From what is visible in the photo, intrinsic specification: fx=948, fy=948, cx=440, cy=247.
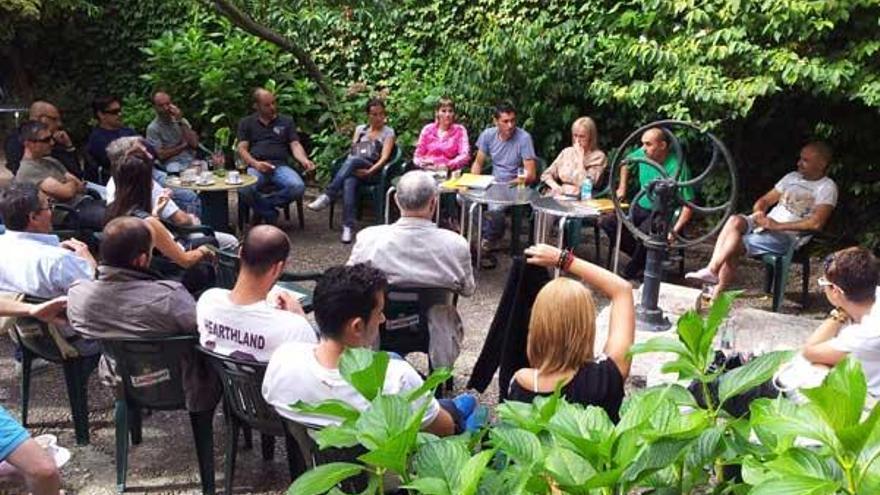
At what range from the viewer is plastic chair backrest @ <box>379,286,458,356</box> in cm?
421

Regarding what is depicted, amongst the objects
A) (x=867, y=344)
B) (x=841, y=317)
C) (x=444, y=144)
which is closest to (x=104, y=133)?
(x=444, y=144)

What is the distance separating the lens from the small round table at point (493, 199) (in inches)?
252

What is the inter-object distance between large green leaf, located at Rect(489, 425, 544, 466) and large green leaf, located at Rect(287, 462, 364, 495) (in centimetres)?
19

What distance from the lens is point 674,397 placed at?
137 centimetres

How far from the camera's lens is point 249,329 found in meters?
3.36

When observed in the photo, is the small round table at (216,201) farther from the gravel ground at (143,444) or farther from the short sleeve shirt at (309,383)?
the short sleeve shirt at (309,383)

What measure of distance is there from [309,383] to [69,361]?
164cm

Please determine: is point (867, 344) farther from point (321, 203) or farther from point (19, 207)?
point (321, 203)

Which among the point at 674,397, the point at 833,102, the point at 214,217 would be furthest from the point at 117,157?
the point at 833,102

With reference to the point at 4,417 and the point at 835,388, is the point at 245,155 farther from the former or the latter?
the point at 835,388

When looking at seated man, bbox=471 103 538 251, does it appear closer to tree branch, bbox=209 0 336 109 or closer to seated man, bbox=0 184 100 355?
tree branch, bbox=209 0 336 109

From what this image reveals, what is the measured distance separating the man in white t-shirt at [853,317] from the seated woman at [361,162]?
4.44m

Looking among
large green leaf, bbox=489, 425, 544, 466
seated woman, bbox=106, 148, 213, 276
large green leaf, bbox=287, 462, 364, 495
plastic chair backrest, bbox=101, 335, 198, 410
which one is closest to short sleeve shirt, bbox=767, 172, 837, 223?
seated woman, bbox=106, 148, 213, 276

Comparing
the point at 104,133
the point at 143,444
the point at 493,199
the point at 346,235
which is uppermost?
the point at 104,133
